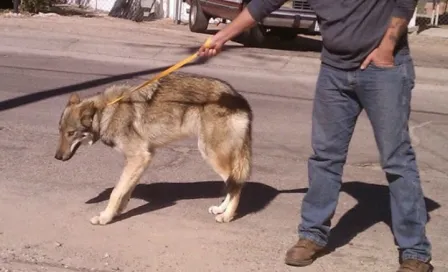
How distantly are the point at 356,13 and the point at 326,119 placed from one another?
68 centimetres

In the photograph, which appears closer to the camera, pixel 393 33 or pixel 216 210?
pixel 393 33

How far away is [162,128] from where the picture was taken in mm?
6211

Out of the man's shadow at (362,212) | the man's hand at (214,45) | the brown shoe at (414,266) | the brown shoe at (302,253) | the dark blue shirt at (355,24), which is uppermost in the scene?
the dark blue shirt at (355,24)

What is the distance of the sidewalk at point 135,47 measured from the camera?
1410 centimetres

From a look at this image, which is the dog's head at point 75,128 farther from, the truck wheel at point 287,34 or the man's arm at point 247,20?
the truck wheel at point 287,34

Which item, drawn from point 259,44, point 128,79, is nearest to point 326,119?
point 128,79

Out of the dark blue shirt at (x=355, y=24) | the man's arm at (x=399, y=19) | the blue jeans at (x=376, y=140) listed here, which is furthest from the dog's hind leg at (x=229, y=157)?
the man's arm at (x=399, y=19)

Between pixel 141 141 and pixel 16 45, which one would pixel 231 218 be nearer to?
pixel 141 141

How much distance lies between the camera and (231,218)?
6211 millimetres

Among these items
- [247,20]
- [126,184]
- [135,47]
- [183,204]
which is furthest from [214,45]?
[135,47]

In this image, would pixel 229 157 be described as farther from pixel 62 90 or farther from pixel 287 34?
pixel 287 34

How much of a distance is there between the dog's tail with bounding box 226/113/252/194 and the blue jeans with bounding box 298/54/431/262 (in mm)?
854

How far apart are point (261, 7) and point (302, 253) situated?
1509mm

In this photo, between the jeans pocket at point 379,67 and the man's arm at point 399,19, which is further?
the jeans pocket at point 379,67
